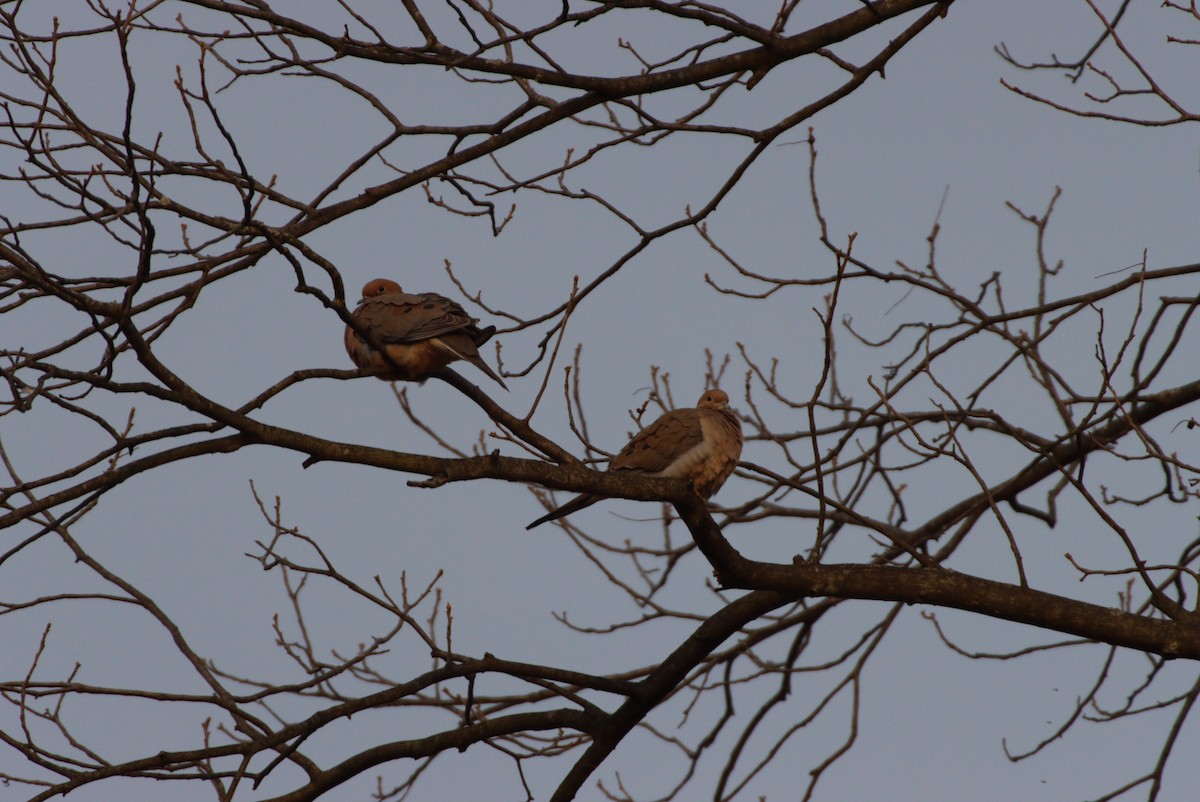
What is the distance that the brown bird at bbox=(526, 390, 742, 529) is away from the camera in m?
5.30

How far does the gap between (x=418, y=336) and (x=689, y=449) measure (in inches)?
50.3

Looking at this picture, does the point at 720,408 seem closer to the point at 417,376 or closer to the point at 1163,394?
the point at 417,376

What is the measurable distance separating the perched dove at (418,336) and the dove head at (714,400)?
1249 mm

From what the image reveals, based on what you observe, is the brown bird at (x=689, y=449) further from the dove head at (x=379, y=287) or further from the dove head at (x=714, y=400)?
the dove head at (x=379, y=287)

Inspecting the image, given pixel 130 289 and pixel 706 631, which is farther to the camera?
pixel 706 631

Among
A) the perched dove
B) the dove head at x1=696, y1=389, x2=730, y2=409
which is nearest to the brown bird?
the dove head at x1=696, y1=389, x2=730, y2=409

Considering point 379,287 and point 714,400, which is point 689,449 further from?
point 379,287

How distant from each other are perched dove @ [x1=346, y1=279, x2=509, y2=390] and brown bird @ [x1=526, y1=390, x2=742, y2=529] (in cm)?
82

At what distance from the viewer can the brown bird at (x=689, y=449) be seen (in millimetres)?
5301

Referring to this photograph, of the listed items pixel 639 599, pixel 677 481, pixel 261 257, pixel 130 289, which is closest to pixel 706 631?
pixel 677 481

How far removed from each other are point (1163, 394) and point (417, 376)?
3.09 meters

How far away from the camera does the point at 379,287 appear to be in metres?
6.31

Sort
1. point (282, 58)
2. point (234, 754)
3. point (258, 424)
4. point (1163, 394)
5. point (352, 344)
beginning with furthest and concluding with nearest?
point (352, 344) → point (1163, 394) → point (282, 58) → point (234, 754) → point (258, 424)

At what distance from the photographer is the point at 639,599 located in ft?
18.6
